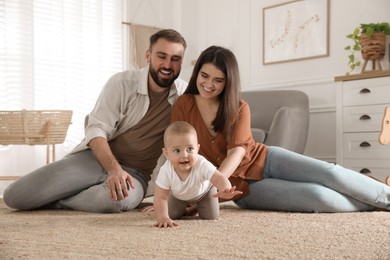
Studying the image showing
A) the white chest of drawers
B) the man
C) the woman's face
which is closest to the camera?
the woman's face

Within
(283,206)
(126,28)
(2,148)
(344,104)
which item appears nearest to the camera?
(283,206)

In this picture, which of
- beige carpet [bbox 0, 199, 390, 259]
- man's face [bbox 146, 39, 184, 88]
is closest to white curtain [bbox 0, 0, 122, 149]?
man's face [bbox 146, 39, 184, 88]

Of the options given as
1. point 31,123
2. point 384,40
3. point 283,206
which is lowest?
point 283,206

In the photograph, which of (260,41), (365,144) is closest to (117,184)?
(365,144)

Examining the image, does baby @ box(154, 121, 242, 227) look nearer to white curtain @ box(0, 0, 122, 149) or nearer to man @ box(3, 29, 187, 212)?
man @ box(3, 29, 187, 212)

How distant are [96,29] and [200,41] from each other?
1188 mm

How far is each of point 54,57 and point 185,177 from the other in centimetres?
352

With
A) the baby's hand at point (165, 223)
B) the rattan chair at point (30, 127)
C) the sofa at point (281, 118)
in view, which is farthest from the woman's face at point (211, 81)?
the rattan chair at point (30, 127)

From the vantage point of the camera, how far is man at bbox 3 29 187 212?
2.35 meters

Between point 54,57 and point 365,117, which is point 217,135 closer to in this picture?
point 365,117

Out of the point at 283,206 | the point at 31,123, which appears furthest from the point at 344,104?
the point at 31,123

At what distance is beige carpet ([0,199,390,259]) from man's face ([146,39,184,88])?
662mm

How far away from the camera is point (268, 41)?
5074 millimetres

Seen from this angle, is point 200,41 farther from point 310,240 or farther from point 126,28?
point 310,240
